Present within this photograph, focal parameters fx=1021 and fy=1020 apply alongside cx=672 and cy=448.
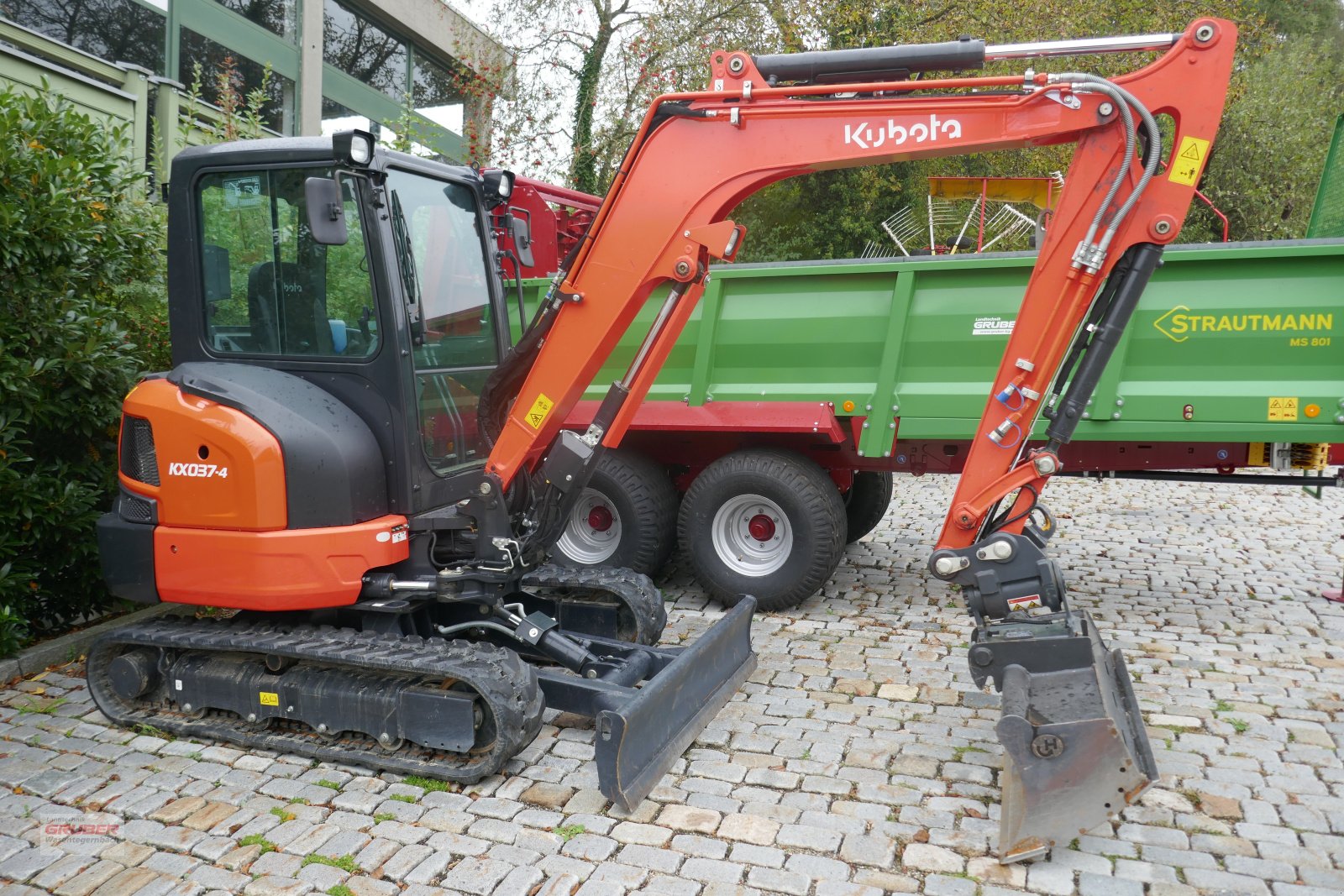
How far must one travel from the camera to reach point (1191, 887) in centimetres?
329

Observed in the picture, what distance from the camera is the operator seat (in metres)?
4.46

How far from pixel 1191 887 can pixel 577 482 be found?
9.20ft

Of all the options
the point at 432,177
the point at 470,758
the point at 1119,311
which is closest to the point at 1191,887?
the point at 1119,311

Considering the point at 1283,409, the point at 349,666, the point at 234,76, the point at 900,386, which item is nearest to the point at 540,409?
the point at 349,666

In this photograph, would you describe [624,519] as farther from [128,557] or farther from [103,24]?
[103,24]

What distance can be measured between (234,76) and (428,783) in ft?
39.2

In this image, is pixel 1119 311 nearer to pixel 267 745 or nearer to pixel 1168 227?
pixel 1168 227

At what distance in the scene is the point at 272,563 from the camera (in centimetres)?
422

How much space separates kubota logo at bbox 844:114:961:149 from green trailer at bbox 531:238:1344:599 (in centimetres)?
197

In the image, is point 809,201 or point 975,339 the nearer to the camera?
point 975,339

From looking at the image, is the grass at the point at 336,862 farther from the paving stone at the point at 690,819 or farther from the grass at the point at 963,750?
the grass at the point at 963,750

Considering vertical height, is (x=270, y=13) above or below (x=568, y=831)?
above

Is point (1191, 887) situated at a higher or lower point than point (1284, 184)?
lower

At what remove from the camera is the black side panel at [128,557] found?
4.48 m
